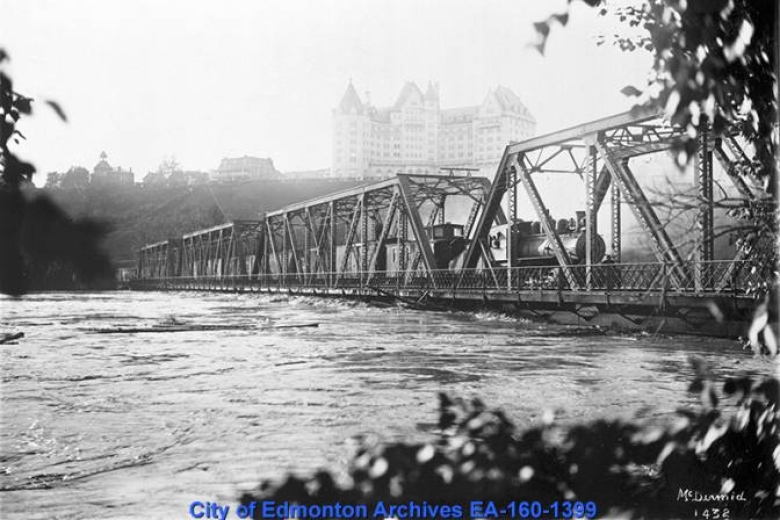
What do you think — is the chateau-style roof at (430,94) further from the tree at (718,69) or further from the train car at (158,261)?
the tree at (718,69)

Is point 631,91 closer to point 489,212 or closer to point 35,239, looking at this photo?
point 35,239

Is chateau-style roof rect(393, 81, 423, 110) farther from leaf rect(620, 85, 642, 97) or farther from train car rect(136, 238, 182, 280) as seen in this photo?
leaf rect(620, 85, 642, 97)

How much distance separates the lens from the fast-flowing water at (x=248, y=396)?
15.4ft

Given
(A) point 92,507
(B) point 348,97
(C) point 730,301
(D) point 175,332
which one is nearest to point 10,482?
(A) point 92,507

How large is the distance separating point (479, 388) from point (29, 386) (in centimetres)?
559

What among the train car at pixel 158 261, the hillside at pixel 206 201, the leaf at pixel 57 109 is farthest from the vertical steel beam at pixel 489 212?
the hillside at pixel 206 201

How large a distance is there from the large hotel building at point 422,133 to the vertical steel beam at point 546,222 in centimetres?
4100

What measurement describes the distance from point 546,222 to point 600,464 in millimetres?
16509

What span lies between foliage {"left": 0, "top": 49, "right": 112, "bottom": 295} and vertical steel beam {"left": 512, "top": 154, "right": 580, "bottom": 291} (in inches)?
652

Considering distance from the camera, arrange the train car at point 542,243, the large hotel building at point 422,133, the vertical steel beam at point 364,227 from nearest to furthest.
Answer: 1. the train car at point 542,243
2. the vertical steel beam at point 364,227
3. the large hotel building at point 422,133

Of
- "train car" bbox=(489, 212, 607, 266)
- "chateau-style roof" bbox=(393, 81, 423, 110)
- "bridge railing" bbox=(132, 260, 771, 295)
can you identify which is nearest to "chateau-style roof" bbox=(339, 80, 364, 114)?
"chateau-style roof" bbox=(393, 81, 423, 110)

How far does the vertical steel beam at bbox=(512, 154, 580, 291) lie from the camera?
17922 mm

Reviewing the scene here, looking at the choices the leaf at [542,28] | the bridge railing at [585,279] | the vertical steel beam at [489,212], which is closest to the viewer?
the leaf at [542,28]

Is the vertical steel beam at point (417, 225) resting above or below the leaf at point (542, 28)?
above
